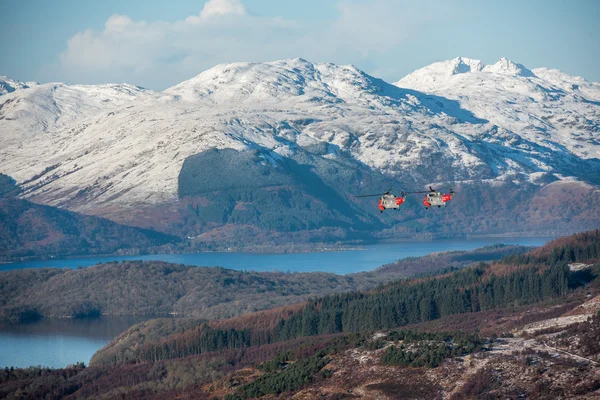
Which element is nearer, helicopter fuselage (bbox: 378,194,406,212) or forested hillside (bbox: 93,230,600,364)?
helicopter fuselage (bbox: 378,194,406,212)

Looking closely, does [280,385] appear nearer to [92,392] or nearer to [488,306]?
[92,392]

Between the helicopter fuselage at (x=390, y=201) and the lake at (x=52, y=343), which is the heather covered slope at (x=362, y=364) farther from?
the helicopter fuselage at (x=390, y=201)

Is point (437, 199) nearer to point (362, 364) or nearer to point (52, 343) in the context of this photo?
point (362, 364)

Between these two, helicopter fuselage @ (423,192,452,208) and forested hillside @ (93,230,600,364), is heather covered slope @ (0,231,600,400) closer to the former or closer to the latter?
forested hillside @ (93,230,600,364)

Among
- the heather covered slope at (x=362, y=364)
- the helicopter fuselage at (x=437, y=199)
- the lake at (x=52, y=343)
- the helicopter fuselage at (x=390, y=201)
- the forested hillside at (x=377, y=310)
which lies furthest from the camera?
the lake at (x=52, y=343)

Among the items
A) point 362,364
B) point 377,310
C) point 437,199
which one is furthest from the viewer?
point 377,310

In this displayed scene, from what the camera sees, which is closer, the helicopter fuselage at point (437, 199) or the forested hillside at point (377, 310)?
the helicopter fuselage at point (437, 199)

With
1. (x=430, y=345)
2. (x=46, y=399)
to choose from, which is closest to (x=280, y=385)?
(x=430, y=345)

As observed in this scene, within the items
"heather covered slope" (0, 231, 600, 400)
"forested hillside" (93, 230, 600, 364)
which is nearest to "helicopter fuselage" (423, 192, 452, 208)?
"heather covered slope" (0, 231, 600, 400)

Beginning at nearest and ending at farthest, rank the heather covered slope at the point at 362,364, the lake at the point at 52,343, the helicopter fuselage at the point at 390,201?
the helicopter fuselage at the point at 390,201 → the heather covered slope at the point at 362,364 → the lake at the point at 52,343

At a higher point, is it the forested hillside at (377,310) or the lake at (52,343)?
the forested hillside at (377,310)

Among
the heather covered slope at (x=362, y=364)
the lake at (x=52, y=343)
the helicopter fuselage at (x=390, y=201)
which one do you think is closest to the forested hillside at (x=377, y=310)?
the heather covered slope at (x=362, y=364)

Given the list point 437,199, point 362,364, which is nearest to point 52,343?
point 362,364
